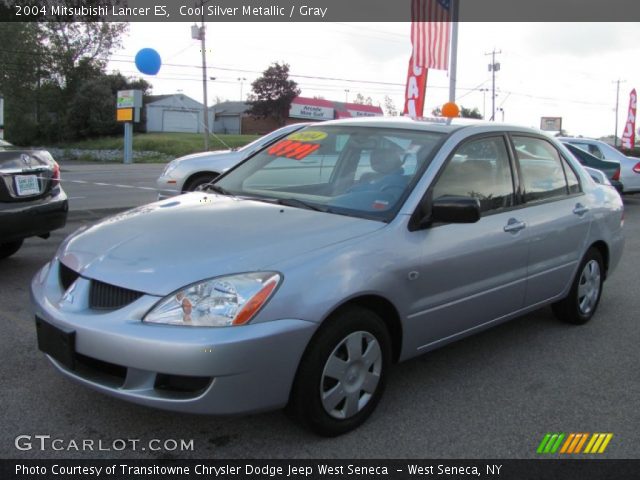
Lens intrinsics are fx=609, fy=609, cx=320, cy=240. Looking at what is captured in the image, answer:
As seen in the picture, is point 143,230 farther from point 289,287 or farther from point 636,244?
point 636,244

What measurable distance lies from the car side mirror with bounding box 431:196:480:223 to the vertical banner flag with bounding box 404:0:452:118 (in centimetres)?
1200

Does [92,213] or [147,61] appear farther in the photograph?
[147,61]

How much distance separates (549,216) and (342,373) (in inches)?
89.8

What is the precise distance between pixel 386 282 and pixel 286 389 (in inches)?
30.6

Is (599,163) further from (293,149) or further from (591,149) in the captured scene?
(293,149)

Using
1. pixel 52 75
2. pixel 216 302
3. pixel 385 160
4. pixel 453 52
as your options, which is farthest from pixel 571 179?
pixel 52 75

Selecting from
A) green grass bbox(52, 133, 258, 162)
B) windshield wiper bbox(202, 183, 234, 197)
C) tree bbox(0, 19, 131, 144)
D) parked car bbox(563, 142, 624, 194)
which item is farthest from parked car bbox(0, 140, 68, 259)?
tree bbox(0, 19, 131, 144)

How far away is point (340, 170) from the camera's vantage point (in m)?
4.04

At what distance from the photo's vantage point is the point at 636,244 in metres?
9.09

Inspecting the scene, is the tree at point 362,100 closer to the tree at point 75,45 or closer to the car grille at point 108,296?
the tree at point 75,45

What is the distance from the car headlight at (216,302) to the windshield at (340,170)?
93cm

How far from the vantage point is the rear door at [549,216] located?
4.34m

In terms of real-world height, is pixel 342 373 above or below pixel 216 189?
Answer: below

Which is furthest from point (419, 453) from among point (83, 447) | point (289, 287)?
point (83, 447)
